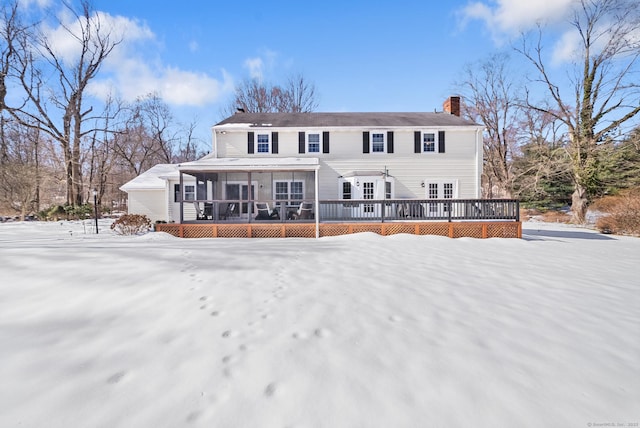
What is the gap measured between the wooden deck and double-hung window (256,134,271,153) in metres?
5.60

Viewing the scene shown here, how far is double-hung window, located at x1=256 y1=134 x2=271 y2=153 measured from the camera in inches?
609

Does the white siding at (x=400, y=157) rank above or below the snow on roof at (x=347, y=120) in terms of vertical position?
below

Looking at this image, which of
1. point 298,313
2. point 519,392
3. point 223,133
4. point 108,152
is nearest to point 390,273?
point 298,313

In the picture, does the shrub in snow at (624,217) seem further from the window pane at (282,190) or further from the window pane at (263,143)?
the window pane at (263,143)

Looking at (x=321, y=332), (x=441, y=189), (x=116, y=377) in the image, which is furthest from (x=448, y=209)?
(x=116, y=377)

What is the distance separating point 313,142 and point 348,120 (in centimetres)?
267

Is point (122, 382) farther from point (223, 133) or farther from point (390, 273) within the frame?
point (223, 133)

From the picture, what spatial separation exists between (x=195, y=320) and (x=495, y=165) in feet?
104

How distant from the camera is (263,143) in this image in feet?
50.8

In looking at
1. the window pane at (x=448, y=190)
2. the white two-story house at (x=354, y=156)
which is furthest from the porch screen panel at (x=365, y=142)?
the window pane at (x=448, y=190)

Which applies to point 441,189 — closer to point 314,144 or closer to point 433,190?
point 433,190

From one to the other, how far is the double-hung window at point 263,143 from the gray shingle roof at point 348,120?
60 cm

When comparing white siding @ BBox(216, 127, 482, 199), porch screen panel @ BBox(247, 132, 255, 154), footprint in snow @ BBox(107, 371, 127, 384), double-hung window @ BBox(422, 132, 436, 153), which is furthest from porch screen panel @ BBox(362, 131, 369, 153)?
footprint in snow @ BBox(107, 371, 127, 384)

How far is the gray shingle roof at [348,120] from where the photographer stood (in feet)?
51.6
